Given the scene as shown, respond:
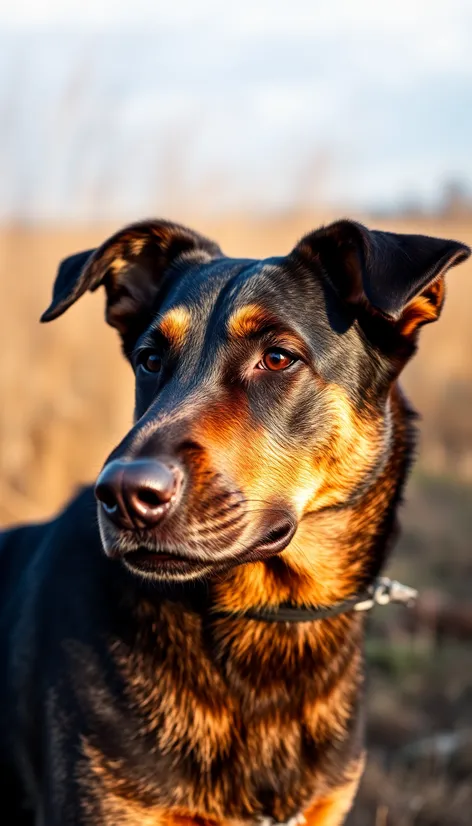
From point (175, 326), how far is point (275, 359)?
1.08ft

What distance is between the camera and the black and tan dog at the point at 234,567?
249 centimetres

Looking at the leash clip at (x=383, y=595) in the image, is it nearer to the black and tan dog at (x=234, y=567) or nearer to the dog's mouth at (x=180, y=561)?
the black and tan dog at (x=234, y=567)

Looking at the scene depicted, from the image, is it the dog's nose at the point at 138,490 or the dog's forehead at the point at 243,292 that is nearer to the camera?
the dog's nose at the point at 138,490

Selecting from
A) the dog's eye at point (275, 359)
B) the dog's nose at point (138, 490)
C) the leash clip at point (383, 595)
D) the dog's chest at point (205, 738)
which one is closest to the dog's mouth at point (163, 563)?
the dog's nose at point (138, 490)

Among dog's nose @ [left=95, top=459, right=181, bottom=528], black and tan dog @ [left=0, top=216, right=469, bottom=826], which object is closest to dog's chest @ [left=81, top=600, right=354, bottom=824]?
black and tan dog @ [left=0, top=216, right=469, bottom=826]

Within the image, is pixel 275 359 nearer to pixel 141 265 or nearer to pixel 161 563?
pixel 161 563

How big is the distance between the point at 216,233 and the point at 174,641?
7270 mm

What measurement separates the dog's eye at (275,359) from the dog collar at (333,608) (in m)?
0.74

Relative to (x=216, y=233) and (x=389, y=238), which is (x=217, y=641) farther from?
(x=216, y=233)

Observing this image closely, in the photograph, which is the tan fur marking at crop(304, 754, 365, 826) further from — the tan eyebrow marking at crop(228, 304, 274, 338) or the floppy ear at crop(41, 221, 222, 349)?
the floppy ear at crop(41, 221, 222, 349)

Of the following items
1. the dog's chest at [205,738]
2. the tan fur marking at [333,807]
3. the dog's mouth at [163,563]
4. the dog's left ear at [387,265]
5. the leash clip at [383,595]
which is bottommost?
the tan fur marking at [333,807]

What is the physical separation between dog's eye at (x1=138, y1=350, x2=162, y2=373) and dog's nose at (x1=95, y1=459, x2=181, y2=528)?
0.67m

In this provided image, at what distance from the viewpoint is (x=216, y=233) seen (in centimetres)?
961

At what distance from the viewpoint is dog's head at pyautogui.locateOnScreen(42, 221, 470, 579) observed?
2293 millimetres
